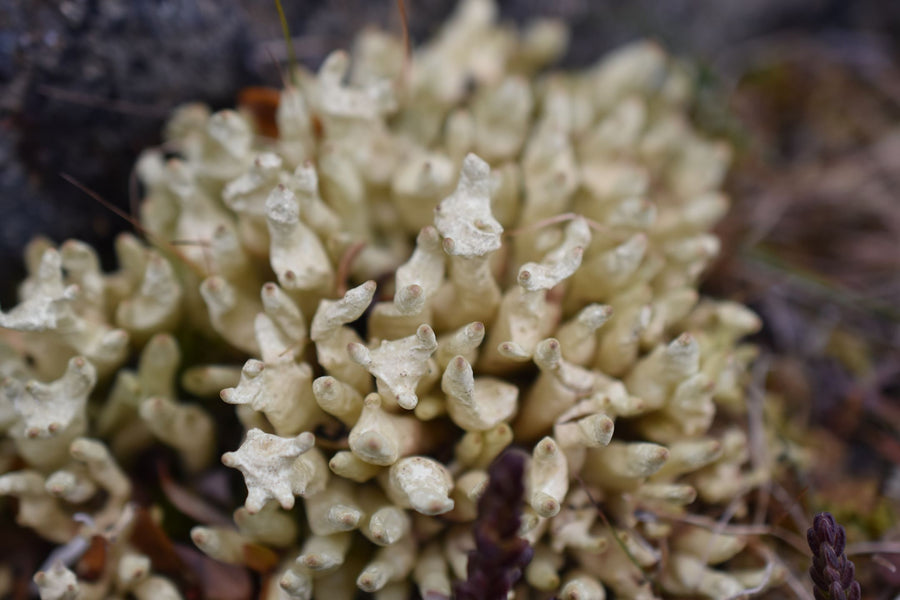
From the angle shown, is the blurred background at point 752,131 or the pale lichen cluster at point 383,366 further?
the blurred background at point 752,131

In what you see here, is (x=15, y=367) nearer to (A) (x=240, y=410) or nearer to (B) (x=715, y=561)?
(A) (x=240, y=410)

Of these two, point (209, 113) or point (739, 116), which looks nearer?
point (209, 113)

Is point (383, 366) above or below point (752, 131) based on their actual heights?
above

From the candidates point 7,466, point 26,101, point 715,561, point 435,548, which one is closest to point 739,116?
point 715,561

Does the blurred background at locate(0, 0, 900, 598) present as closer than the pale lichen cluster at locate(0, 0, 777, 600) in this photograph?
No

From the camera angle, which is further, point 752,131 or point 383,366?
point 752,131
